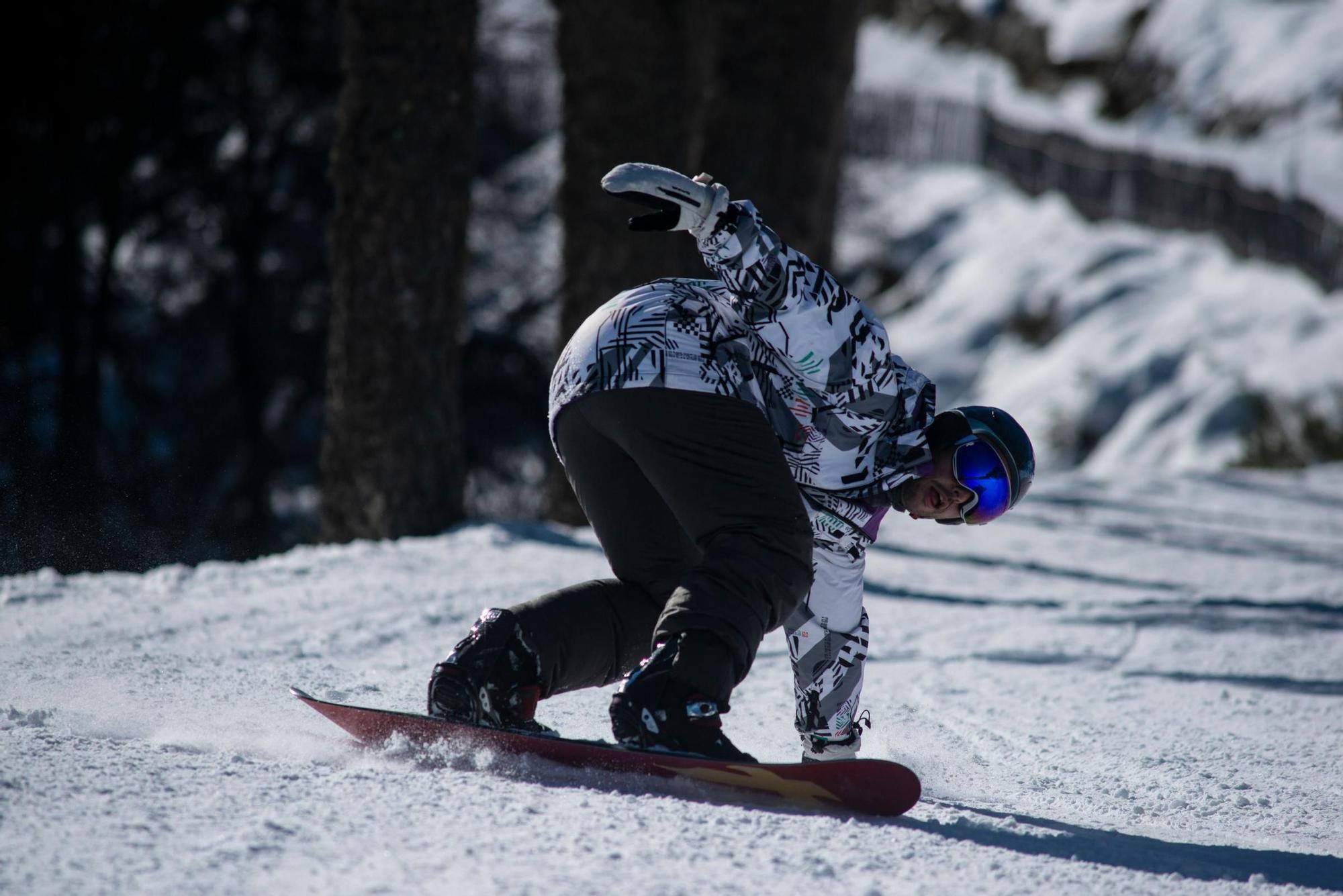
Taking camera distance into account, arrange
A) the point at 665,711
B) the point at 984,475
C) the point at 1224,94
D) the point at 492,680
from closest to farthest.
Answer: 1. the point at 665,711
2. the point at 492,680
3. the point at 984,475
4. the point at 1224,94

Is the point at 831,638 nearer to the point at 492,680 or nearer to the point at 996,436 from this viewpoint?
the point at 996,436

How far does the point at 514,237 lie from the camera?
528 inches

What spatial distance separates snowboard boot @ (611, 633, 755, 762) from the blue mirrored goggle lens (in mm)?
700

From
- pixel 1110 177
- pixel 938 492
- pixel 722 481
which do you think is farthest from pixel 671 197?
pixel 1110 177

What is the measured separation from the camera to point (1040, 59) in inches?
1005

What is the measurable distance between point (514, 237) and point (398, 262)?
7767 millimetres

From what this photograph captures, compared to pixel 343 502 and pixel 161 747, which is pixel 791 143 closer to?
pixel 343 502

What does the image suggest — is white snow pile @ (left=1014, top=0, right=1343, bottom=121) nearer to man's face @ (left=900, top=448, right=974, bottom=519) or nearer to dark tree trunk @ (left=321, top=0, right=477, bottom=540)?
dark tree trunk @ (left=321, top=0, right=477, bottom=540)

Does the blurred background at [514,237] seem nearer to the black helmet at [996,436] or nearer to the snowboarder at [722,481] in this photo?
the snowboarder at [722,481]

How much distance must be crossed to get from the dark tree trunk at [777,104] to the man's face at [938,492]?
5178mm

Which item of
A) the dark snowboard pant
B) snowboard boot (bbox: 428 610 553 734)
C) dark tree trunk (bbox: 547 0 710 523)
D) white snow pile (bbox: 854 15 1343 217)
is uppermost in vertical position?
white snow pile (bbox: 854 15 1343 217)

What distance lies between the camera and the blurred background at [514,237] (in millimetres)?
5816

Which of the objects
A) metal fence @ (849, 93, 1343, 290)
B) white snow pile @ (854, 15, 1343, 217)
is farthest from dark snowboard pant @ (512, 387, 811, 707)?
white snow pile @ (854, 15, 1343, 217)

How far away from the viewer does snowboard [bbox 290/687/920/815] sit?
2.30 meters
